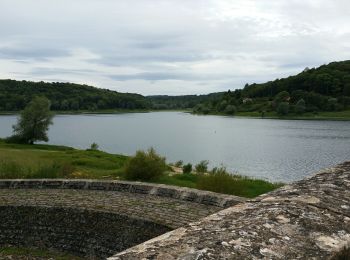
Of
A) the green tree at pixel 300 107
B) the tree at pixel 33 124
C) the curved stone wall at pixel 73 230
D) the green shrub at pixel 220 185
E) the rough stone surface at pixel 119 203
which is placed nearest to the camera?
the rough stone surface at pixel 119 203

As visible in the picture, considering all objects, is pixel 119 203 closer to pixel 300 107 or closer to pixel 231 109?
pixel 300 107

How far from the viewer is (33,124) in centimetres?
6444

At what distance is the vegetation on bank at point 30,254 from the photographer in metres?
11.8

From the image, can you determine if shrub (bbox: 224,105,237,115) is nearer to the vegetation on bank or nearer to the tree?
the tree

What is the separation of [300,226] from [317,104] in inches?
5584

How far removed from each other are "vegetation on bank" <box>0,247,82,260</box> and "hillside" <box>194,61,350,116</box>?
128090mm

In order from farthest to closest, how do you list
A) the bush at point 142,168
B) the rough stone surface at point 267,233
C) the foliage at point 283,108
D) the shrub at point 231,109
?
the shrub at point 231,109 → the foliage at point 283,108 → the bush at point 142,168 → the rough stone surface at point 267,233

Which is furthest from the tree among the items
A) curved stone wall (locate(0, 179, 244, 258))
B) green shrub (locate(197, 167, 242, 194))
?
green shrub (locate(197, 167, 242, 194))

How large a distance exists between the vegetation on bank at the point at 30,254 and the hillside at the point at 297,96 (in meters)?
128

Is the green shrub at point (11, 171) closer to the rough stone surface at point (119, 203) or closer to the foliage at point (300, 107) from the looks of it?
the rough stone surface at point (119, 203)

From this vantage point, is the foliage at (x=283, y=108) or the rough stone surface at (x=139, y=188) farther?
the foliage at (x=283, y=108)

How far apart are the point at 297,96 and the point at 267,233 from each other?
496ft

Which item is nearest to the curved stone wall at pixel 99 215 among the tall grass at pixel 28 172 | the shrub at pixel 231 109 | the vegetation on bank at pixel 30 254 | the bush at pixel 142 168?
the vegetation on bank at pixel 30 254

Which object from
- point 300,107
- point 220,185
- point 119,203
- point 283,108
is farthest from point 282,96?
point 119,203
